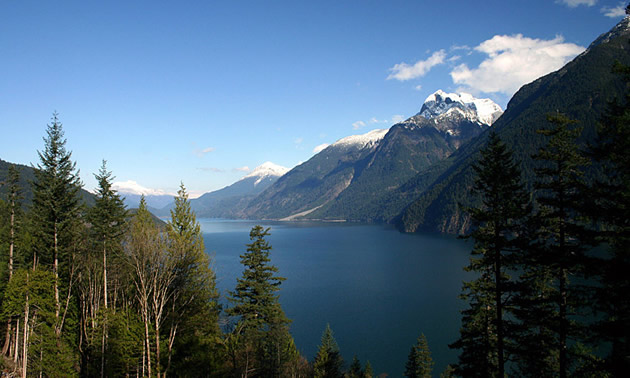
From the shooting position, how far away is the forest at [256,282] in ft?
34.3

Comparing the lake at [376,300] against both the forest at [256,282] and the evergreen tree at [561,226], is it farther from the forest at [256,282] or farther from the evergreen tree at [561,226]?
the evergreen tree at [561,226]

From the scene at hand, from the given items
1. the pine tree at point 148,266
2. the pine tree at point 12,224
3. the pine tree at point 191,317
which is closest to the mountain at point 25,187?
the pine tree at point 12,224

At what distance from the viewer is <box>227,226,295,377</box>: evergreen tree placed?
23516 millimetres

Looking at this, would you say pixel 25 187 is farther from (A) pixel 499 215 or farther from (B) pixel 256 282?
(A) pixel 499 215

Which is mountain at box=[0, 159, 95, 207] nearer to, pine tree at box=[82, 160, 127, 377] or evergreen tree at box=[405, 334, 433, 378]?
pine tree at box=[82, 160, 127, 377]

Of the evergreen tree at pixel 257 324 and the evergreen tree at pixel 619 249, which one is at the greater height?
the evergreen tree at pixel 619 249

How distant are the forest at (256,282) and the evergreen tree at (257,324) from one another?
12cm

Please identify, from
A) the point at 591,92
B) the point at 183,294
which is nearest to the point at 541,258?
the point at 183,294

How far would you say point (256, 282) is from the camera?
26.2 metres

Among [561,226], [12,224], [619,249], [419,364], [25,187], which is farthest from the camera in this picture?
[25,187]

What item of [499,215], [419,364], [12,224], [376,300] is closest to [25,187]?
[376,300]

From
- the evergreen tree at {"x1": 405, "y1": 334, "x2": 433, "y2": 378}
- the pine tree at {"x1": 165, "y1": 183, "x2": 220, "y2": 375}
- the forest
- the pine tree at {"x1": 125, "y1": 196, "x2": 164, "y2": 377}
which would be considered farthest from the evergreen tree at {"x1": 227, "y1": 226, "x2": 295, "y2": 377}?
the evergreen tree at {"x1": 405, "y1": 334, "x2": 433, "y2": 378}

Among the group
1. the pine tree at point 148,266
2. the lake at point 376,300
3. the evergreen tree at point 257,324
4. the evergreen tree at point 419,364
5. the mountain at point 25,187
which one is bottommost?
the lake at point 376,300

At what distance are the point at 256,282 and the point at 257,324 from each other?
2.92 m
